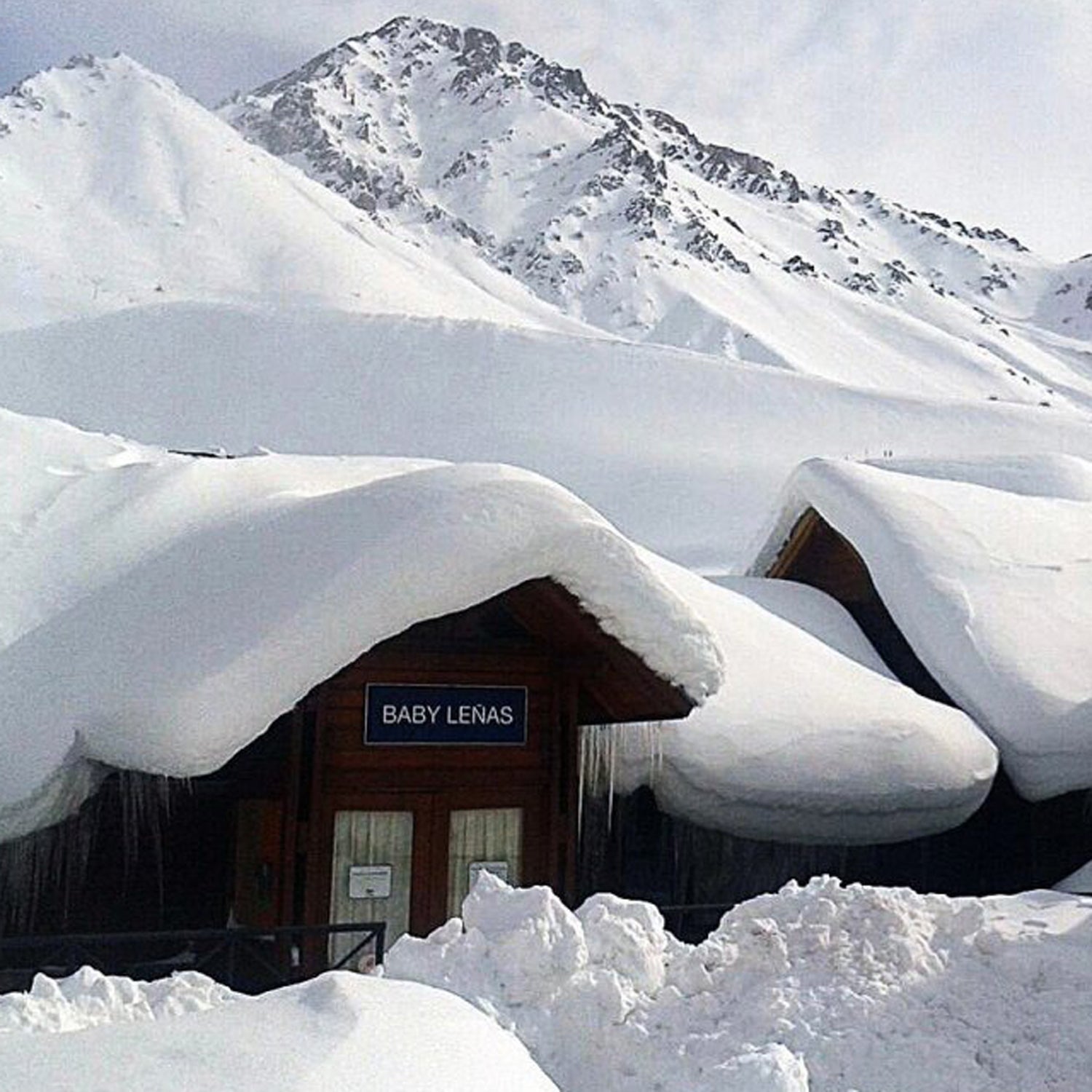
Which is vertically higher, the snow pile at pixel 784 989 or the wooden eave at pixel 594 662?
the wooden eave at pixel 594 662

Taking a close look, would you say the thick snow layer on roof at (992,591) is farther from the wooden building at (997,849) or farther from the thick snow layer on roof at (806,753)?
the thick snow layer on roof at (806,753)

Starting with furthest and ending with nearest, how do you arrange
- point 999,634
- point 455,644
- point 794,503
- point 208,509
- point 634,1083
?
point 794,503 → point 999,634 → point 208,509 → point 455,644 → point 634,1083

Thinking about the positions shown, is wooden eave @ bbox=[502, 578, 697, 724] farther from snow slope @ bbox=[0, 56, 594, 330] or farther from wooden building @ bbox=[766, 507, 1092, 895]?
snow slope @ bbox=[0, 56, 594, 330]

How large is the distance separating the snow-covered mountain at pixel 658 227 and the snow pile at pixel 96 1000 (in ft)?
215

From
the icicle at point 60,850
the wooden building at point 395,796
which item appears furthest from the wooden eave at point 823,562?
the icicle at point 60,850

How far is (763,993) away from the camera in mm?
6805

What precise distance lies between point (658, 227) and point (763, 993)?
10045cm

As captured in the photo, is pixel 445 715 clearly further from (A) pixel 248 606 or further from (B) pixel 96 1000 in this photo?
(B) pixel 96 1000

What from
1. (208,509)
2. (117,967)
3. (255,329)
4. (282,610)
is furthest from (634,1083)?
(255,329)

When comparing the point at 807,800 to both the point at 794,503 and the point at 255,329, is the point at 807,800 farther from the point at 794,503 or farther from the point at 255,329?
the point at 255,329

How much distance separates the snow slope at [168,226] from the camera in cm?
5888

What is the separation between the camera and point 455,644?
928 centimetres

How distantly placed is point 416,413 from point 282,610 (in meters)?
33.2

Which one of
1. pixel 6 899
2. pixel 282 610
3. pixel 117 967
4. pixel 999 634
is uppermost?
pixel 282 610
